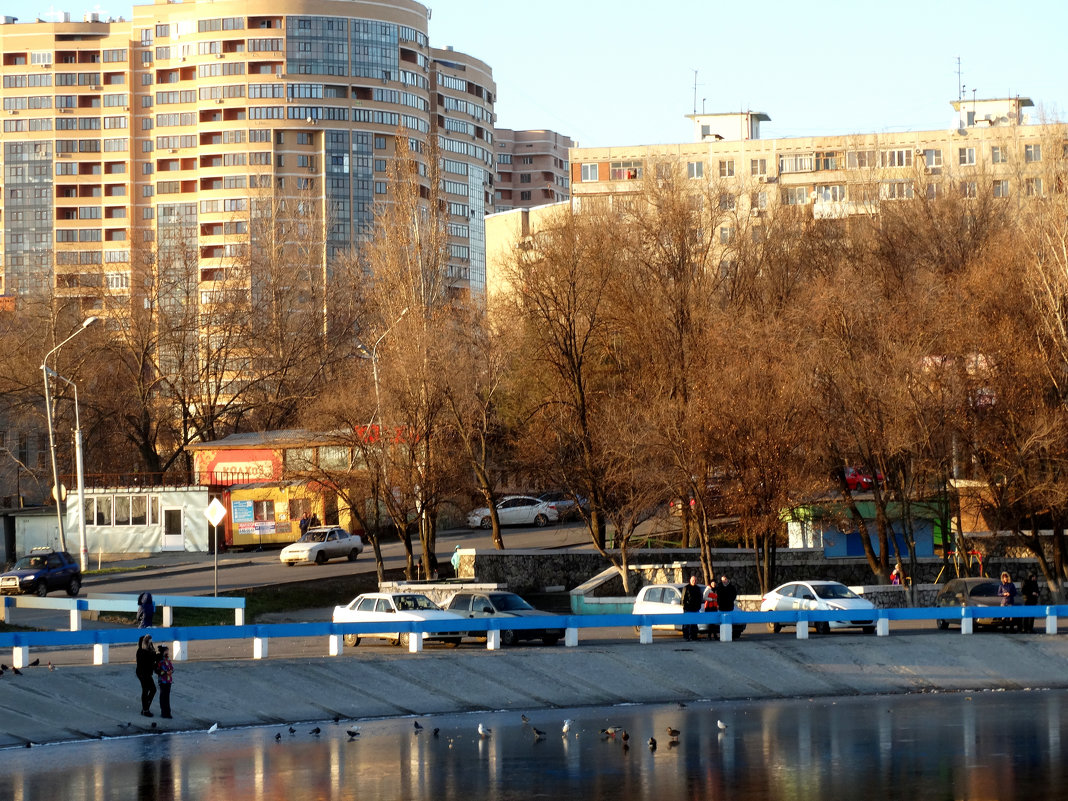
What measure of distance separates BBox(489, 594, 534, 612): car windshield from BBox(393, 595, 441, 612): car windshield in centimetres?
147

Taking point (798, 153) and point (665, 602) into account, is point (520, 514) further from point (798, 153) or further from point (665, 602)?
point (798, 153)

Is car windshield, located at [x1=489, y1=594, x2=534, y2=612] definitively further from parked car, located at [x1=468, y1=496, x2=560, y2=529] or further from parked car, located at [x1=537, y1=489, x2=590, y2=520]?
parked car, located at [x1=468, y1=496, x2=560, y2=529]

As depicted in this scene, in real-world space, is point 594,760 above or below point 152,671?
below

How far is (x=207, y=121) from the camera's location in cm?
13275

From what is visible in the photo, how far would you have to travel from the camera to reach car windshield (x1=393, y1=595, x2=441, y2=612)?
104 feet

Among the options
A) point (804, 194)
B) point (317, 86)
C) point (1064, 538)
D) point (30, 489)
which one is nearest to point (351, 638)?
point (1064, 538)

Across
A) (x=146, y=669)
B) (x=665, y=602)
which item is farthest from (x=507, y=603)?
(x=146, y=669)

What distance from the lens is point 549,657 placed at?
→ 2834 centimetres

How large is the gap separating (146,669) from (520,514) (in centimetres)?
4251

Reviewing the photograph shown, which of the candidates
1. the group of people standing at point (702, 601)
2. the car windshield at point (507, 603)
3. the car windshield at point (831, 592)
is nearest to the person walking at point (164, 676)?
the car windshield at point (507, 603)

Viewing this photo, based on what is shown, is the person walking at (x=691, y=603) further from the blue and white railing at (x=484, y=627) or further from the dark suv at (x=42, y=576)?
the dark suv at (x=42, y=576)

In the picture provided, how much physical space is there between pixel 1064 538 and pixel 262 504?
1274 inches

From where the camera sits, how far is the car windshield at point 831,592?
1337 inches

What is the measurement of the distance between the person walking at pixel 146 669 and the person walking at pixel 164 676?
0.12 meters
